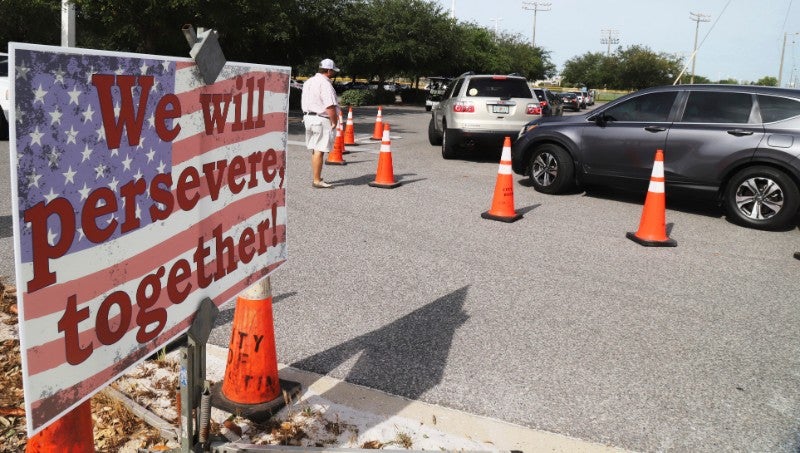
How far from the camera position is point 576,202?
9578 millimetres

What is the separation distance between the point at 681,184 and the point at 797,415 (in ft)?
18.3

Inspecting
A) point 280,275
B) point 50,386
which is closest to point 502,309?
point 280,275

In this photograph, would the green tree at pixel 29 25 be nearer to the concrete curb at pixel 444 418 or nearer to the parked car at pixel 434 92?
the parked car at pixel 434 92

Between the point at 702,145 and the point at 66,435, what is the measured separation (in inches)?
321

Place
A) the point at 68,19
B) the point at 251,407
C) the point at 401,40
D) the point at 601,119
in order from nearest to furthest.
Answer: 1. the point at 251,407
2. the point at 601,119
3. the point at 68,19
4. the point at 401,40

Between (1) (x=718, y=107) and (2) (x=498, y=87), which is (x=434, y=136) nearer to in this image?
(2) (x=498, y=87)

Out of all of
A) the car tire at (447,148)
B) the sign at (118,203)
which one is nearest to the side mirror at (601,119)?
the car tire at (447,148)

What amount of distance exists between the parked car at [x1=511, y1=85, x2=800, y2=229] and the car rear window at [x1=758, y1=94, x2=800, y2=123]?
1 centimetres

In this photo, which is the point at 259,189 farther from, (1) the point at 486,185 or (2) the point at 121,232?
(1) the point at 486,185

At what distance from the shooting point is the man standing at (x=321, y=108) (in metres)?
9.20

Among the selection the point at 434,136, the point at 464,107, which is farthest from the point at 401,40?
the point at 464,107

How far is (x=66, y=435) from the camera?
2064 millimetres

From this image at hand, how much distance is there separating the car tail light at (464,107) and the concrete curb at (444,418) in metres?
9.94

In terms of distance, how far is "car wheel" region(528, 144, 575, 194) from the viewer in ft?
32.3
